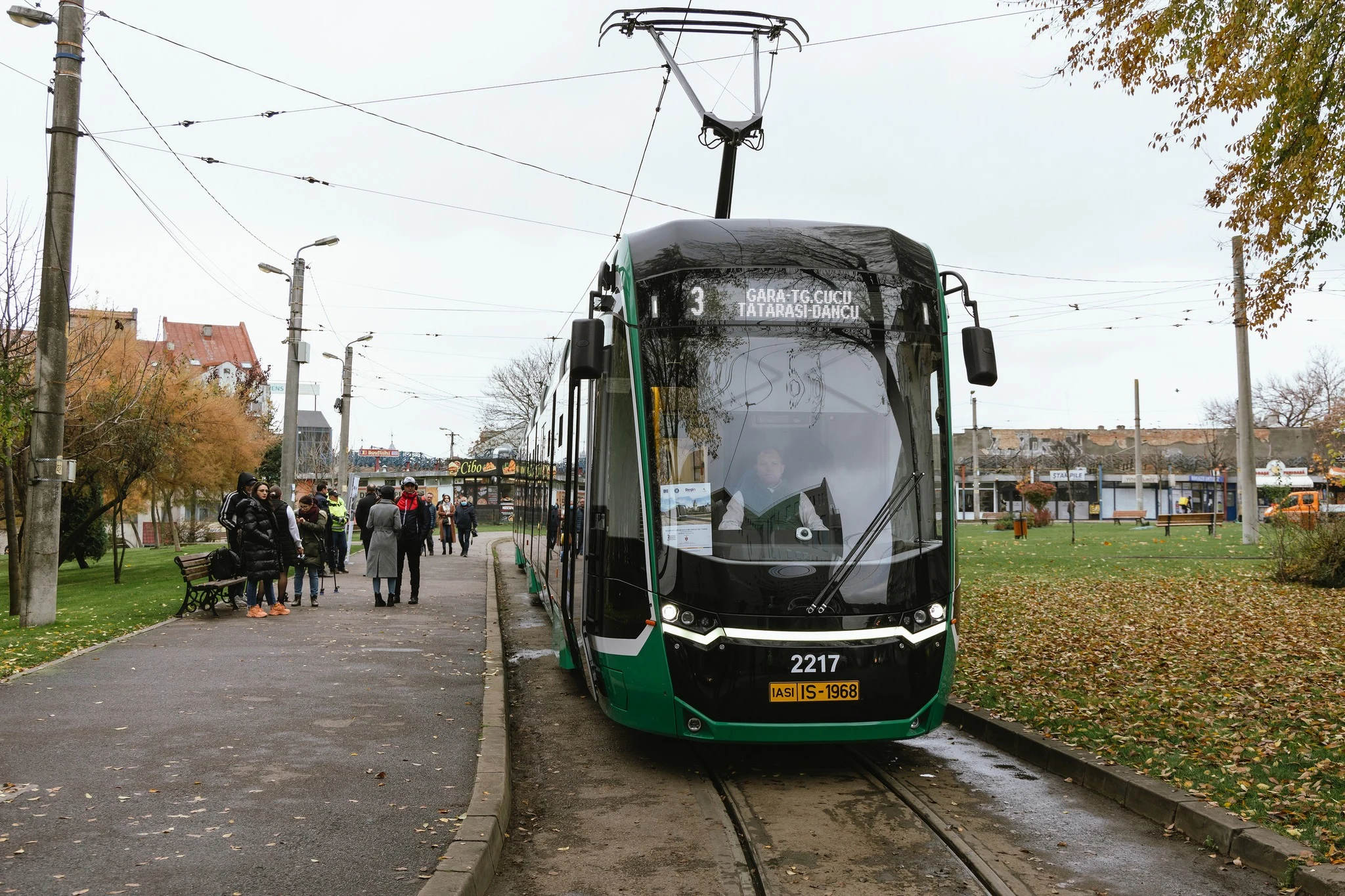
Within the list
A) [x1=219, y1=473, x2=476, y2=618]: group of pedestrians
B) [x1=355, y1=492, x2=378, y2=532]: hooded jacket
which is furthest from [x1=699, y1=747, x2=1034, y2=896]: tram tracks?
[x1=355, y1=492, x2=378, y2=532]: hooded jacket

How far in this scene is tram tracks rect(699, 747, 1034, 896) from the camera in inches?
210

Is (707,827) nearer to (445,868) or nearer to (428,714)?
(445,868)

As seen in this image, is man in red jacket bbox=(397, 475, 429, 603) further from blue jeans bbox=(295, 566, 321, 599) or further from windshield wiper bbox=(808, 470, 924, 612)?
windshield wiper bbox=(808, 470, 924, 612)

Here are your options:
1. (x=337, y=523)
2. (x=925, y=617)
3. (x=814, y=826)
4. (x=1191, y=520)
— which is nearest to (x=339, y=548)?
(x=337, y=523)

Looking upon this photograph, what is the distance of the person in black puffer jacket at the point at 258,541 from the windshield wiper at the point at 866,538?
33.3 ft

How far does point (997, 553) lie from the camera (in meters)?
28.7

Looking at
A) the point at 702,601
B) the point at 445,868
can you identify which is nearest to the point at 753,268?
the point at 702,601

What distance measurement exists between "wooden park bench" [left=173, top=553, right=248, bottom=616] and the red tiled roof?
93236 mm

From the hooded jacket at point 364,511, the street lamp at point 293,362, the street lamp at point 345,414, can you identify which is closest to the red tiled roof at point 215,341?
the street lamp at point 345,414

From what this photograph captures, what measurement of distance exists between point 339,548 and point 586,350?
18.0 metres

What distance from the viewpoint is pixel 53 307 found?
14617 mm

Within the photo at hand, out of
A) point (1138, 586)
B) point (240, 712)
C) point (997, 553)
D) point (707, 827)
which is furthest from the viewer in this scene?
point (997, 553)

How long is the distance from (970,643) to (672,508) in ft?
21.7

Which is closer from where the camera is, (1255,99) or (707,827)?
(707,827)
